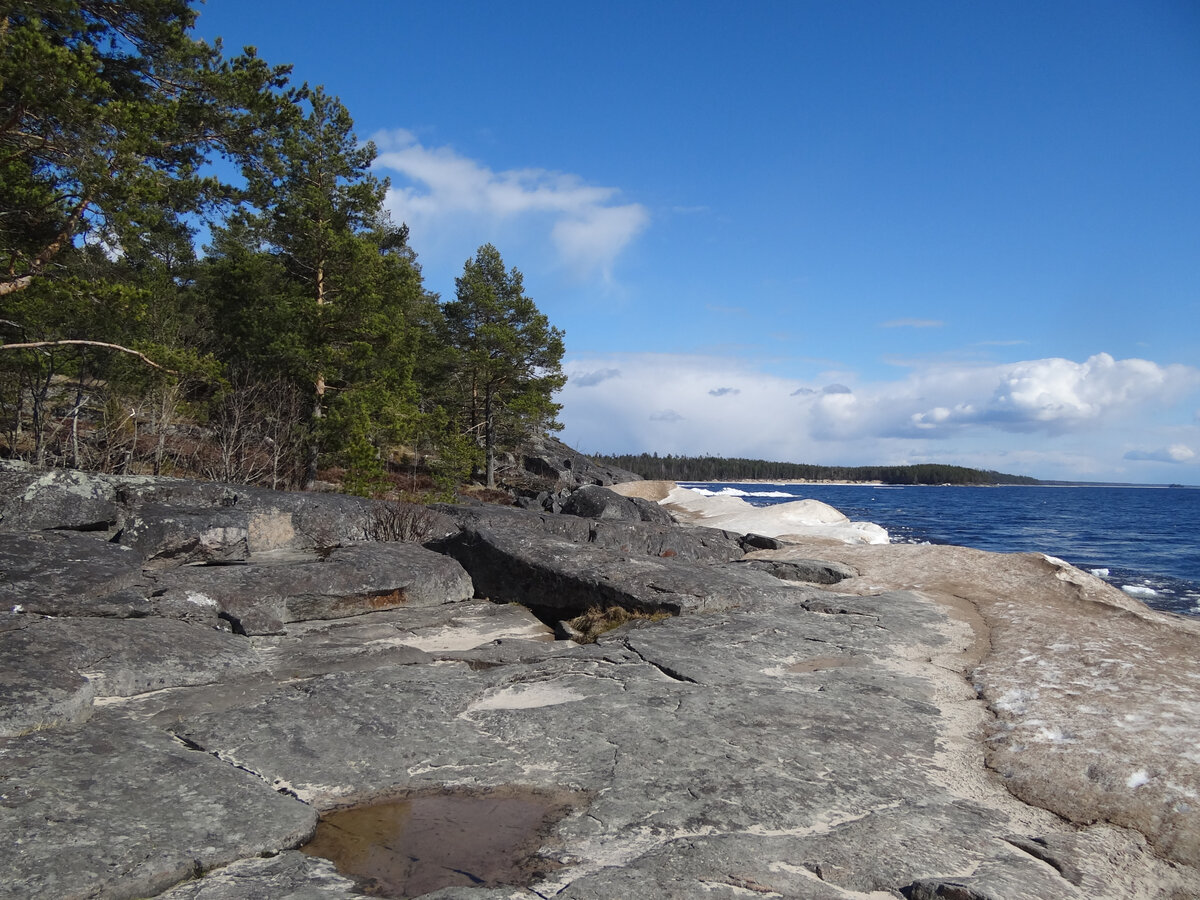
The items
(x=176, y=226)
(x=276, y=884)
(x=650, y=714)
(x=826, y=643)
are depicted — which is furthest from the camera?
(x=176, y=226)

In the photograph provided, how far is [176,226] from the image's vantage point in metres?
34.8

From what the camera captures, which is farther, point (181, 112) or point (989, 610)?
point (181, 112)

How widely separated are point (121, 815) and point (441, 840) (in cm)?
167

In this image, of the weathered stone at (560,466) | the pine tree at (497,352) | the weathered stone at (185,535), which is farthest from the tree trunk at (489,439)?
the weathered stone at (185,535)

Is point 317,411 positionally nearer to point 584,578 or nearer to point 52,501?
point 52,501

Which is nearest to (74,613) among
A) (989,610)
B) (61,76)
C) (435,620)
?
(435,620)

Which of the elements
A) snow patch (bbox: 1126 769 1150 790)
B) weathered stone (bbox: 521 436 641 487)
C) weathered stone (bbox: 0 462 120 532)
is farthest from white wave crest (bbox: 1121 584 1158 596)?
weathered stone (bbox: 521 436 641 487)

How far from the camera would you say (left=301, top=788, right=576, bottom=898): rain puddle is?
359 cm

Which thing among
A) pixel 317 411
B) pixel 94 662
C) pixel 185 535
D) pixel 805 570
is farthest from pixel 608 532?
pixel 94 662

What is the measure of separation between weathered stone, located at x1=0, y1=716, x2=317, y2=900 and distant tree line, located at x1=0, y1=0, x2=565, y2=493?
8.13m

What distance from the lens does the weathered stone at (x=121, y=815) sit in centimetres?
330

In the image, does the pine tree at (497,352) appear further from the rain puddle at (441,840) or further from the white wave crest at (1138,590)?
the rain puddle at (441,840)

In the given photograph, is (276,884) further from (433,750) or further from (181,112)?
(181,112)

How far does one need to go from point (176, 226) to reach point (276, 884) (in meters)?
39.0
